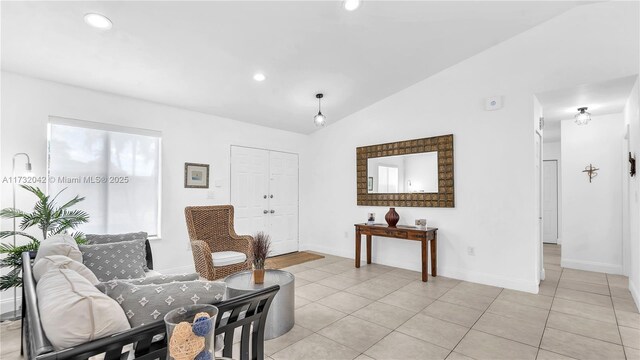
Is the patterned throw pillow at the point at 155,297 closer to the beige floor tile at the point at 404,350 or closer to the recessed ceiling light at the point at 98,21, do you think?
the beige floor tile at the point at 404,350

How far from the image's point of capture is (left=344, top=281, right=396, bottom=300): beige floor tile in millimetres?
3516

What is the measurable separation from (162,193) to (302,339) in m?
2.97

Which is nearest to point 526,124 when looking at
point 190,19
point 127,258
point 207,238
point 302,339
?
point 302,339

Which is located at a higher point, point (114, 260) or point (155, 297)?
point (155, 297)

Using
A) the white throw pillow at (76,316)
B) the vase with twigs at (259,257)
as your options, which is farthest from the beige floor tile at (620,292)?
the white throw pillow at (76,316)

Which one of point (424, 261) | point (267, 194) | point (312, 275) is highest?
point (267, 194)

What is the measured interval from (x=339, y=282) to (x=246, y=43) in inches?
123

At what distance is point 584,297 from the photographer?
3393 millimetres

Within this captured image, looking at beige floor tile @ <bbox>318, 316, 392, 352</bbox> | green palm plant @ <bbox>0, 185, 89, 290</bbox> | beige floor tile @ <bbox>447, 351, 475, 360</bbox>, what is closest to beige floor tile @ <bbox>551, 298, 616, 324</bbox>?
beige floor tile @ <bbox>447, 351, 475, 360</bbox>

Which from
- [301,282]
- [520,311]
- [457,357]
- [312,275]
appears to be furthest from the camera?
[312,275]

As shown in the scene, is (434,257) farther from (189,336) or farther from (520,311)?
(189,336)

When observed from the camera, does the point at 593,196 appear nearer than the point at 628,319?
No

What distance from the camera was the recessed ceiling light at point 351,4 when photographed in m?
2.66

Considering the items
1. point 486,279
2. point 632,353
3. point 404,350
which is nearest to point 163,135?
point 404,350
